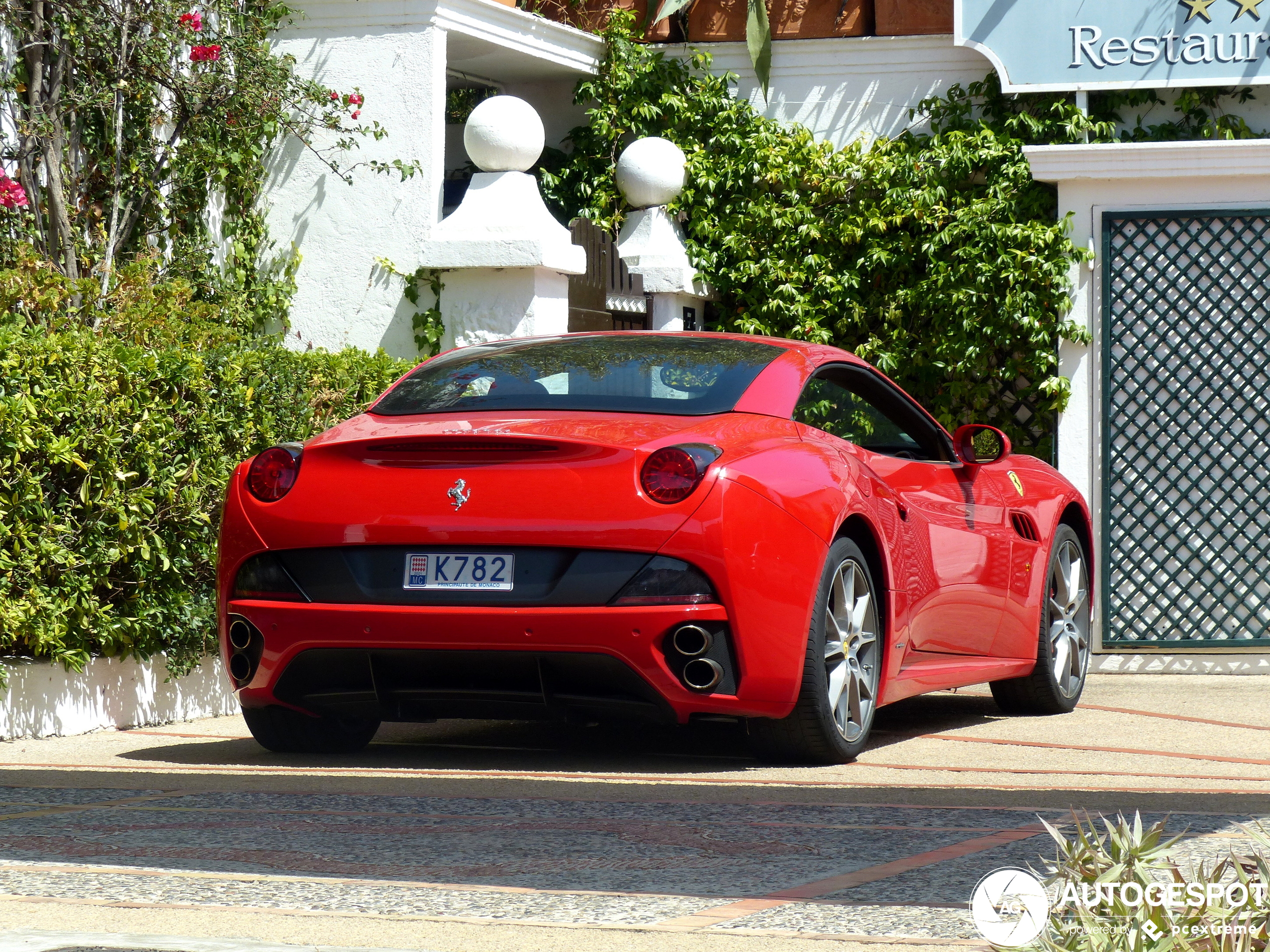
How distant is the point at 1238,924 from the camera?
7.63 ft

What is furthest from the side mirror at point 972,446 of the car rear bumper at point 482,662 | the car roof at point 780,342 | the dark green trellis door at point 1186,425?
the dark green trellis door at point 1186,425

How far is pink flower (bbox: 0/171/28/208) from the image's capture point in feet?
29.6

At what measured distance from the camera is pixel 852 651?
222 inches

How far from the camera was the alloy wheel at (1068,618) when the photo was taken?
752 centimetres

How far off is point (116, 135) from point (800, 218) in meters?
4.32

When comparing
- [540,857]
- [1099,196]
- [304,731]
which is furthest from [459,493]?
[1099,196]

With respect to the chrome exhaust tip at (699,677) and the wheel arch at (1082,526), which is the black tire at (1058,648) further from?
the chrome exhaust tip at (699,677)

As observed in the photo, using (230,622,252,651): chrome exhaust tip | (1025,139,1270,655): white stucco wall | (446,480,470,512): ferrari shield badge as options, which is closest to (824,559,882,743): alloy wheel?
(446,480,470,512): ferrari shield badge

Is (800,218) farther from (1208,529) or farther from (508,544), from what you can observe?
(508,544)

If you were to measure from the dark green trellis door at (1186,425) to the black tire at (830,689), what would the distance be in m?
5.40

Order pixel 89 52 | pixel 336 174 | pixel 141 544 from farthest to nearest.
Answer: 1. pixel 336 174
2. pixel 89 52
3. pixel 141 544

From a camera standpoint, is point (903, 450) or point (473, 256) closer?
point (903, 450)

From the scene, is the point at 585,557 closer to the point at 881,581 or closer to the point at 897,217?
the point at 881,581

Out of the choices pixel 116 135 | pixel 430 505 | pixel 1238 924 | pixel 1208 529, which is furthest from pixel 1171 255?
pixel 1238 924
